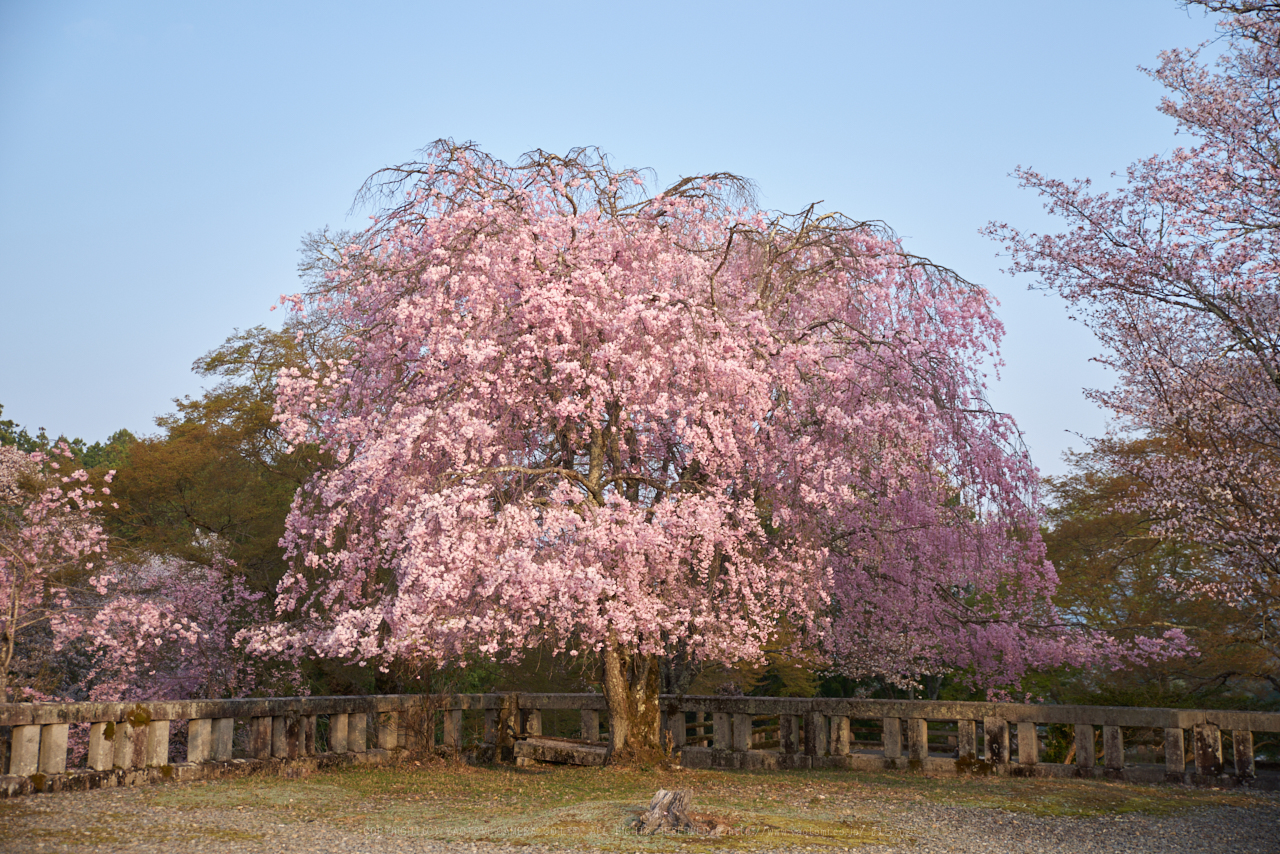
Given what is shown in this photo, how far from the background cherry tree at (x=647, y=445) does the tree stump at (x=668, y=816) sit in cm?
271

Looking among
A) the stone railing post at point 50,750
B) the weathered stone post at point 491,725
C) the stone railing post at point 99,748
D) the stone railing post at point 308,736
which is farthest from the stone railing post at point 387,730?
the stone railing post at point 50,750

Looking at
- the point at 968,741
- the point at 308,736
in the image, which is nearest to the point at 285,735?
the point at 308,736

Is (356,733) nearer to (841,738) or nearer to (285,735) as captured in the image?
(285,735)

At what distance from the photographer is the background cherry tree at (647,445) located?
1195 cm

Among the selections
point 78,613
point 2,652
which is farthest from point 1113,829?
point 78,613

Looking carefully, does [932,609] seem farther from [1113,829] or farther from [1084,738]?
[1113,829]

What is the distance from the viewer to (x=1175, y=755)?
44.4 feet

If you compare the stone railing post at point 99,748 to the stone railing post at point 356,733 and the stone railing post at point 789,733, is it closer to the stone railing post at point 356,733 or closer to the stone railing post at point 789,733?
the stone railing post at point 356,733

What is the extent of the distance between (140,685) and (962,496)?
17.5 meters

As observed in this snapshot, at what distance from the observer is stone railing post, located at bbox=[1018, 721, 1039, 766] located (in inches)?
569

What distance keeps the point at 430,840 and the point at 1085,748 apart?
9.80 meters

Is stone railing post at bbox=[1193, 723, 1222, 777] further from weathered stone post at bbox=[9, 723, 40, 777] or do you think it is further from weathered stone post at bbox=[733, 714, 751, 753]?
weathered stone post at bbox=[9, 723, 40, 777]

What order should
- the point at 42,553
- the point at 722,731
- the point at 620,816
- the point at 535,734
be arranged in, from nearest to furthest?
1. the point at 620,816
2. the point at 722,731
3. the point at 535,734
4. the point at 42,553

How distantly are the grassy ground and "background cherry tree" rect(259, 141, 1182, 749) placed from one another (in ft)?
5.49
